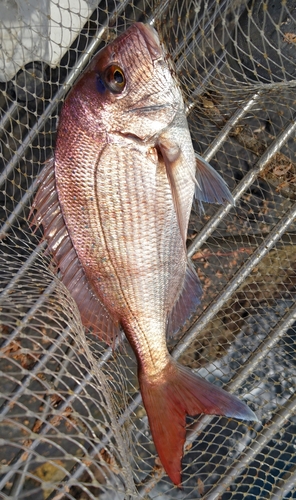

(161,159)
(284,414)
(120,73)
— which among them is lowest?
(284,414)

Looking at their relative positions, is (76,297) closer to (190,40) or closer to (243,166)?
(243,166)

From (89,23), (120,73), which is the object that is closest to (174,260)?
(120,73)

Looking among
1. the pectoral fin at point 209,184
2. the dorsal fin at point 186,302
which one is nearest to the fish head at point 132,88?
the pectoral fin at point 209,184

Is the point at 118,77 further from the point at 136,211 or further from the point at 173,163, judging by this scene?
the point at 136,211

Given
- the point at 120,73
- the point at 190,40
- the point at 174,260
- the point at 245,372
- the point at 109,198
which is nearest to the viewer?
the point at 120,73

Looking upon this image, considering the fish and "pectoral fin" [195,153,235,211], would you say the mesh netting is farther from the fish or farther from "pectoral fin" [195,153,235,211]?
"pectoral fin" [195,153,235,211]

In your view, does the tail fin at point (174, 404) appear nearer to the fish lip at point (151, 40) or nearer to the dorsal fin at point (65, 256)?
the dorsal fin at point (65, 256)

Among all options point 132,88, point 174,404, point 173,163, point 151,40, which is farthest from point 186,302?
point 151,40
